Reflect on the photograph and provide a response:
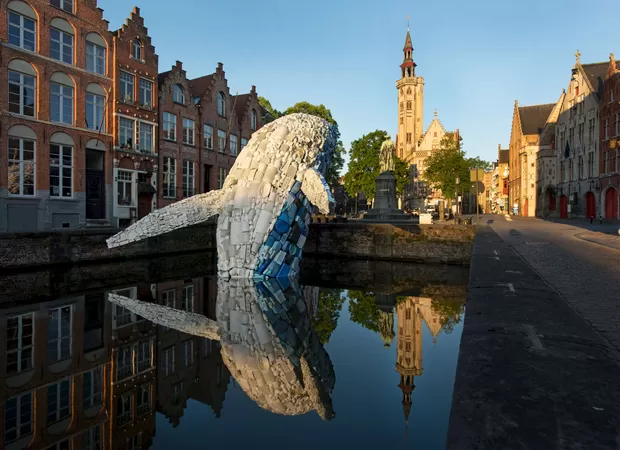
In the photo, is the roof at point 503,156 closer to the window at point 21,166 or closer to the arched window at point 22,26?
the arched window at point 22,26

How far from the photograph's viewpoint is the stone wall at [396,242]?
20.5 meters

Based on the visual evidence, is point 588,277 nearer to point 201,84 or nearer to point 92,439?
point 92,439

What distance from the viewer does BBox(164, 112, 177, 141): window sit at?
95.3 feet

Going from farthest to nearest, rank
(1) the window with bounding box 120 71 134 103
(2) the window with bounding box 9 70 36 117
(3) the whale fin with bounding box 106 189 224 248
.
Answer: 1. (1) the window with bounding box 120 71 134 103
2. (2) the window with bounding box 9 70 36 117
3. (3) the whale fin with bounding box 106 189 224 248

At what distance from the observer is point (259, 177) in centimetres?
1289

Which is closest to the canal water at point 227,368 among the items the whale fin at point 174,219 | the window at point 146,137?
the whale fin at point 174,219

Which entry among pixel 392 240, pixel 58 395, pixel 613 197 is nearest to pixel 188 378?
pixel 58 395

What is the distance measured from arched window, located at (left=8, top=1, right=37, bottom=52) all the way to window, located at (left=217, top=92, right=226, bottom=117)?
14372mm

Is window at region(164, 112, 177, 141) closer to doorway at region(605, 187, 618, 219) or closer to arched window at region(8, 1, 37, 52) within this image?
arched window at region(8, 1, 37, 52)

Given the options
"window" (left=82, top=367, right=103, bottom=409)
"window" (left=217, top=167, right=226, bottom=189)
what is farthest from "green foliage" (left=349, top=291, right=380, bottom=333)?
"window" (left=217, top=167, right=226, bottom=189)

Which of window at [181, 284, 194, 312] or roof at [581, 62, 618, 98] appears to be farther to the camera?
roof at [581, 62, 618, 98]

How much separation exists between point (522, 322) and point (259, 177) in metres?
9.85

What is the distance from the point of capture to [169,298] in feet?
39.8

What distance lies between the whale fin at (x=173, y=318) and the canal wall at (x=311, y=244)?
22.7 feet
